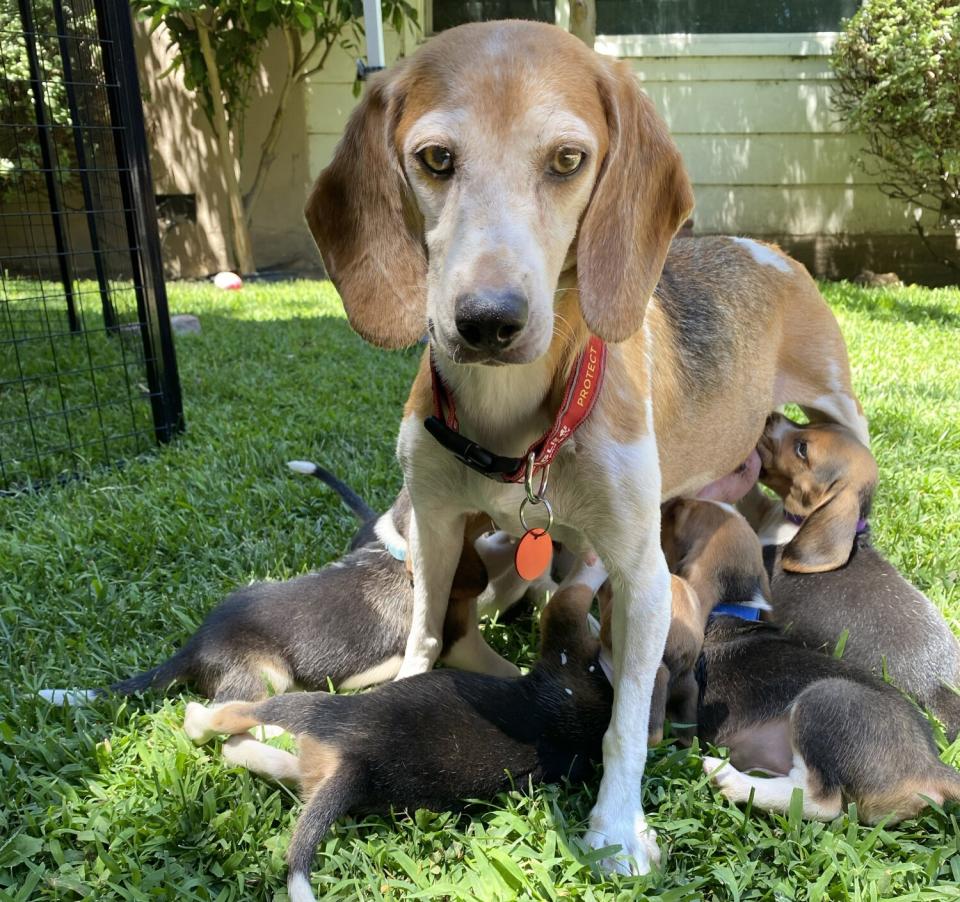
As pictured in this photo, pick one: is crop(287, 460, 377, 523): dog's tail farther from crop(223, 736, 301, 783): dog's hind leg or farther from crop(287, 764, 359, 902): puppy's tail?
crop(287, 764, 359, 902): puppy's tail

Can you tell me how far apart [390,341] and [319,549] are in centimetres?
160

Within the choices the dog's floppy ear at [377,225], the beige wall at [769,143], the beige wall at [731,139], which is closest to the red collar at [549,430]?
the dog's floppy ear at [377,225]

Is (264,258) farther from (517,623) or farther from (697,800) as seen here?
(697,800)

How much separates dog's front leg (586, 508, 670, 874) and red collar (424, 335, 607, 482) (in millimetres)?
282

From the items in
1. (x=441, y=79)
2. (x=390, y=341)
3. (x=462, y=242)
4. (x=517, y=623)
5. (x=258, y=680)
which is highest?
(x=441, y=79)

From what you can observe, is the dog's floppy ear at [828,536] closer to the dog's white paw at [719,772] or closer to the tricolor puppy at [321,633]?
the dog's white paw at [719,772]

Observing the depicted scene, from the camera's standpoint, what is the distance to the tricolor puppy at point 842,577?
2594 mm

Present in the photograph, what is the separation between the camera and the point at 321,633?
2.65 metres

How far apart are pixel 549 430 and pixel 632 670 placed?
0.65 m

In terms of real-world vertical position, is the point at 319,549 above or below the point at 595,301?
below

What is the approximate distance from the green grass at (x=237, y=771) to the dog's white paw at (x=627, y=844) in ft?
0.18

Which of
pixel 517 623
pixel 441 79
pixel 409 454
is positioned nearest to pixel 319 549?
pixel 517 623

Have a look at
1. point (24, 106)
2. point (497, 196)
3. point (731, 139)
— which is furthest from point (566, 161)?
point (731, 139)

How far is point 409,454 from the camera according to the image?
7.99 feet
